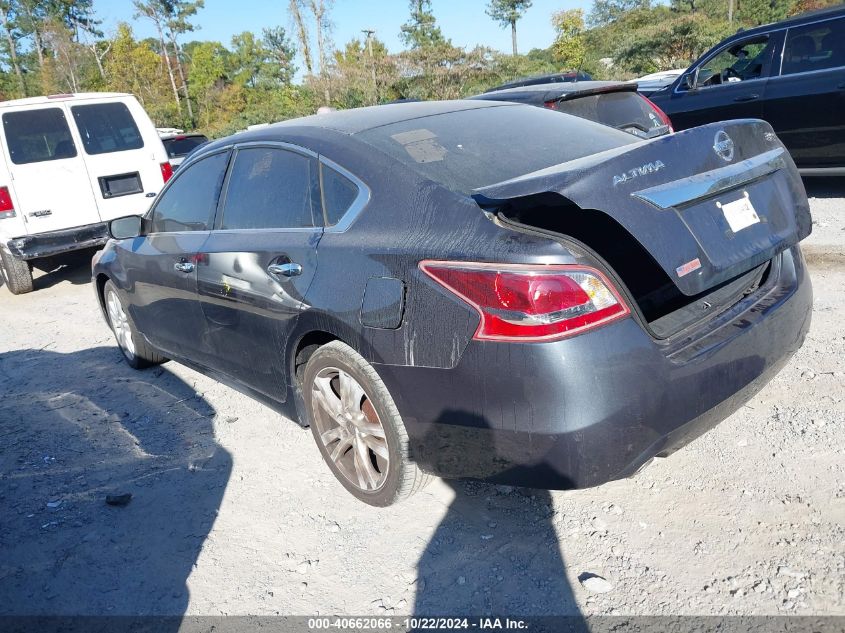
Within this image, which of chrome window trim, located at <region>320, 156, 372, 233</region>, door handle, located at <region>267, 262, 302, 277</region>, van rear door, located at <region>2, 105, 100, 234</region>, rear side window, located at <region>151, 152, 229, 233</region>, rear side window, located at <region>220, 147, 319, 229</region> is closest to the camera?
chrome window trim, located at <region>320, 156, 372, 233</region>

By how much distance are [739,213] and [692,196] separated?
26 cm

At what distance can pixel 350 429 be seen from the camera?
297cm

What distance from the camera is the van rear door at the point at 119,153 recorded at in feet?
26.3

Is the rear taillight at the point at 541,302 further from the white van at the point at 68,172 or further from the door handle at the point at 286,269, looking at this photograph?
the white van at the point at 68,172

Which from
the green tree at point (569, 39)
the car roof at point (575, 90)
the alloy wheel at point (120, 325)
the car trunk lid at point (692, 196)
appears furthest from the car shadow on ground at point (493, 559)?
the green tree at point (569, 39)

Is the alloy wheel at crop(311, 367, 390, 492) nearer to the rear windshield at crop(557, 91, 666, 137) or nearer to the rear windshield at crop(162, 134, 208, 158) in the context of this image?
the rear windshield at crop(557, 91, 666, 137)

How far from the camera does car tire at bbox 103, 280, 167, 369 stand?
16.2 feet

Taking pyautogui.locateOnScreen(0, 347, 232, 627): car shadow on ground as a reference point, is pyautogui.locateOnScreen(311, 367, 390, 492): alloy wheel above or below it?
above

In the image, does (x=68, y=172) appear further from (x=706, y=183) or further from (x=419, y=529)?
(x=706, y=183)

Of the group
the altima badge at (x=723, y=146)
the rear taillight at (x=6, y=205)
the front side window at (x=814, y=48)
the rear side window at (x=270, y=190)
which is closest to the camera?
the altima badge at (x=723, y=146)

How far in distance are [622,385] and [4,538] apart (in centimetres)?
285

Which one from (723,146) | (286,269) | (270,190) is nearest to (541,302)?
(723,146)

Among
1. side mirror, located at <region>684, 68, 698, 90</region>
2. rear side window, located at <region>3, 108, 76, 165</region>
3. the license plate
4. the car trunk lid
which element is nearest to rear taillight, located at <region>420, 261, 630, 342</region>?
the car trunk lid

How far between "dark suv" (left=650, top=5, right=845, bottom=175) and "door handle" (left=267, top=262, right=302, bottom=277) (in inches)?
244
